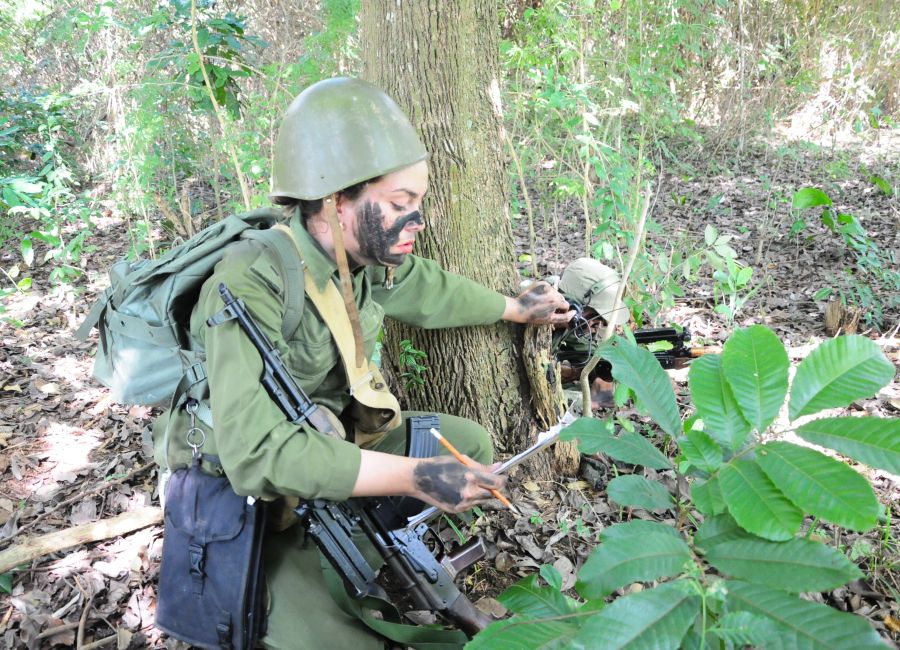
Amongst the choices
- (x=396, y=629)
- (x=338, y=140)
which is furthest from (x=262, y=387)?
(x=396, y=629)

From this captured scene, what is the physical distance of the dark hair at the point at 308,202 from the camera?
2186 millimetres

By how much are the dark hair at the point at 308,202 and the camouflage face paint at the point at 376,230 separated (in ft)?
0.18

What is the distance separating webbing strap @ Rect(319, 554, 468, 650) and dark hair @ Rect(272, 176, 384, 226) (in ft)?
4.47

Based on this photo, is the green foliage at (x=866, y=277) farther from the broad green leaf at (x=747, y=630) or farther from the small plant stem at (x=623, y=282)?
the broad green leaf at (x=747, y=630)

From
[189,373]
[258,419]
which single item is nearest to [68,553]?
[189,373]

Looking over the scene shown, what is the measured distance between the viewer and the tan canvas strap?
88.5 inches

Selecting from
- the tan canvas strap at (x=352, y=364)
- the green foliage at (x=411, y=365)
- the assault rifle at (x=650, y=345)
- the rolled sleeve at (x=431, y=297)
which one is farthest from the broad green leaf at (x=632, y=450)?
the assault rifle at (x=650, y=345)

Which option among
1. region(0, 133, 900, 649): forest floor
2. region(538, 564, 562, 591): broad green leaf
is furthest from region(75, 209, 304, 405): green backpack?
region(538, 564, 562, 591): broad green leaf

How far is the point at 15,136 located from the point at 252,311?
23.2 ft

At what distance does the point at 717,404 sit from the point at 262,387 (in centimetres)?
128

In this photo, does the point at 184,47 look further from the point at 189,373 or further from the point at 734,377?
the point at 734,377

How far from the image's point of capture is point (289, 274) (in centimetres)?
215

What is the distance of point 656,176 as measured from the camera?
7.05m

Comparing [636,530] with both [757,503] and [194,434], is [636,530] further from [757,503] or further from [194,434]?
[194,434]
